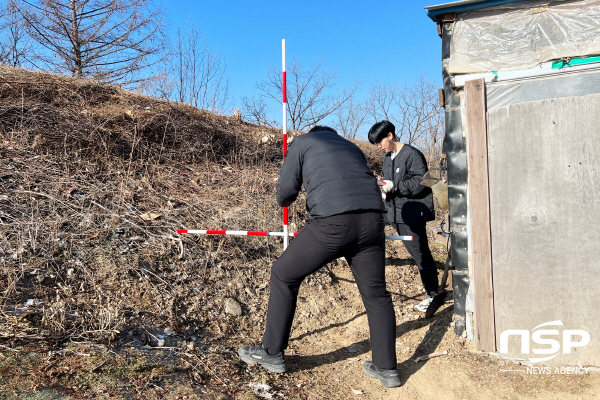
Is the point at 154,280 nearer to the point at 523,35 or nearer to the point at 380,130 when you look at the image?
the point at 380,130

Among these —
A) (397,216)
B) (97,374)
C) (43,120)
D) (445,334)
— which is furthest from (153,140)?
(445,334)

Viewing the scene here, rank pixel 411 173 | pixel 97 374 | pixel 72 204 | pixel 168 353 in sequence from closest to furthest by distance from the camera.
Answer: pixel 97 374 → pixel 168 353 → pixel 411 173 → pixel 72 204

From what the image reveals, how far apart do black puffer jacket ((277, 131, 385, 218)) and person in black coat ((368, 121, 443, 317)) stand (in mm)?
1368

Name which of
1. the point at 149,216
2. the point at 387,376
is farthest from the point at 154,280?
the point at 387,376

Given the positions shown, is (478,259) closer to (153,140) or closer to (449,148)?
(449,148)

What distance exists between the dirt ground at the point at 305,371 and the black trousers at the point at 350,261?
32cm

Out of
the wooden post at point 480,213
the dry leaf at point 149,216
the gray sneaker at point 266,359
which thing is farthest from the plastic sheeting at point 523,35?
the dry leaf at point 149,216

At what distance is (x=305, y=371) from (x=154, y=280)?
5.78 ft

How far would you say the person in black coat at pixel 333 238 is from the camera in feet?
9.42

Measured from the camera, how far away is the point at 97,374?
264 cm

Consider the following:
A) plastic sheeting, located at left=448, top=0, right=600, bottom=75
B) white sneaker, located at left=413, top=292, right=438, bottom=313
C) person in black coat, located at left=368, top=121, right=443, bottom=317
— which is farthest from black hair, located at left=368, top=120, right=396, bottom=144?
white sneaker, located at left=413, top=292, right=438, bottom=313

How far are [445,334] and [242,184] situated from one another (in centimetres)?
369

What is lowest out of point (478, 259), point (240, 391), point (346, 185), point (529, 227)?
point (240, 391)

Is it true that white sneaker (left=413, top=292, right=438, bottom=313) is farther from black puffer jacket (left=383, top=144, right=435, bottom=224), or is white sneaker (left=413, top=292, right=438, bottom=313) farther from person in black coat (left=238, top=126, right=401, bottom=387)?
person in black coat (left=238, top=126, right=401, bottom=387)
